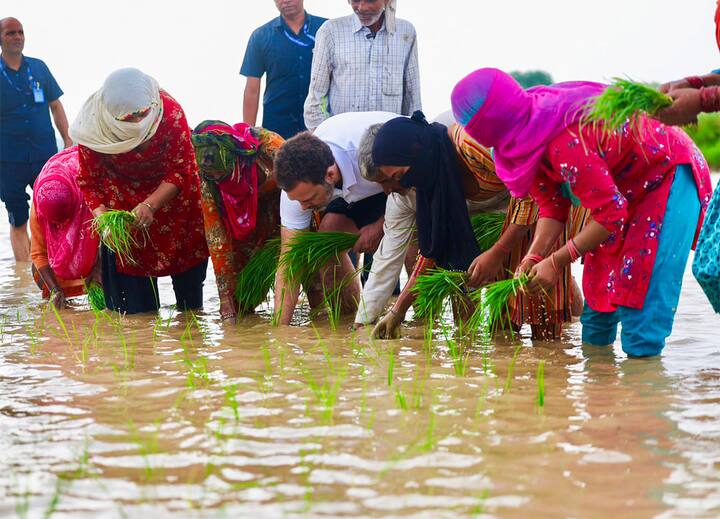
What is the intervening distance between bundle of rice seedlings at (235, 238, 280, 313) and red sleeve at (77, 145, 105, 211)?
81 centimetres

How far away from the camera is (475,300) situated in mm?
4398

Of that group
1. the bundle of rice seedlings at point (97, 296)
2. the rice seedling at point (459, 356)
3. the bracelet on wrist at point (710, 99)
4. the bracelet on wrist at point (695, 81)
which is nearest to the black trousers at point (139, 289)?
the bundle of rice seedlings at point (97, 296)

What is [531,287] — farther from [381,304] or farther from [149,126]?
[149,126]

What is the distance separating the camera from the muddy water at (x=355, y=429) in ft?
7.77

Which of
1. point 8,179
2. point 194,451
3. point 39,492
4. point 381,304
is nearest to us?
point 39,492

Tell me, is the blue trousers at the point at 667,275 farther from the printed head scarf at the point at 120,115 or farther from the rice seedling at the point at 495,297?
the printed head scarf at the point at 120,115

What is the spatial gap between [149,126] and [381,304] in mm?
1408

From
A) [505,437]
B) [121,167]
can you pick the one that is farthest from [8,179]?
[505,437]

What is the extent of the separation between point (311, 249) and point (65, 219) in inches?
63.2

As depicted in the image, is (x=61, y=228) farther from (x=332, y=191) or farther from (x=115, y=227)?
(x=332, y=191)

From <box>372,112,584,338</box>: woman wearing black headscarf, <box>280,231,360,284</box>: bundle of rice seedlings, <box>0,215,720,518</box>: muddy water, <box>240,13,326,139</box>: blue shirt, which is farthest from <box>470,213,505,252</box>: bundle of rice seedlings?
<box>240,13,326,139</box>: blue shirt

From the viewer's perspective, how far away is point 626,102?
3.06 metres

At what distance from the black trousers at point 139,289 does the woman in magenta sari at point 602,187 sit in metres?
2.37

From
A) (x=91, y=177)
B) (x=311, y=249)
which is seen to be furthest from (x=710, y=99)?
Result: (x=91, y=177)
